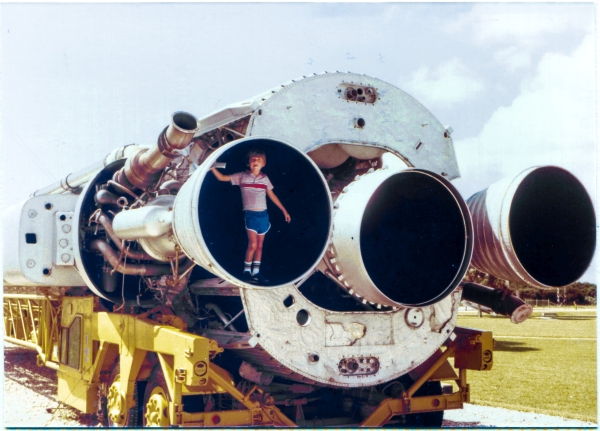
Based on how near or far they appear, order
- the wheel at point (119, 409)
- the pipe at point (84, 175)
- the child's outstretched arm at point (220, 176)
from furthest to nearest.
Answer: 1. the pipe at point (84, 175)
2. the wheel at point (119, 409)
3. the child's outstretched arm at point (220, 176)

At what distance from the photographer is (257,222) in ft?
16.8

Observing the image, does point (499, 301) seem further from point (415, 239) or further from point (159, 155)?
point (159, 155)

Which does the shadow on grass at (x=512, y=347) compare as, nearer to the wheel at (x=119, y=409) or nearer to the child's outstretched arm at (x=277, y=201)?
the wheel at (x=119, y=409)

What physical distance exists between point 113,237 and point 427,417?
3.53 meters

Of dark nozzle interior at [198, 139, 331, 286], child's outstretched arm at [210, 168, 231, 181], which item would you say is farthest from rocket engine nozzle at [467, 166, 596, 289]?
child's outstretched arm at [210, 168, 231, 181]

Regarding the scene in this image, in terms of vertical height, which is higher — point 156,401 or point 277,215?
point 277,215

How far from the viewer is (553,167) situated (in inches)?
228

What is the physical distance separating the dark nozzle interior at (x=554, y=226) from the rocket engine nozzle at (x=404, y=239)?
1.97 feet

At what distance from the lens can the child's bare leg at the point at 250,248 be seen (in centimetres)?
499

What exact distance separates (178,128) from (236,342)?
178cm

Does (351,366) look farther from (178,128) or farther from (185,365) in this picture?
(178,128)

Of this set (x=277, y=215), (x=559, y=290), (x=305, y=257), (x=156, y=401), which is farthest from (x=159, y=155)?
(x=559, y=290)

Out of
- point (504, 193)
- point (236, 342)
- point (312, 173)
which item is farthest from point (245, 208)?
point (504, 193)

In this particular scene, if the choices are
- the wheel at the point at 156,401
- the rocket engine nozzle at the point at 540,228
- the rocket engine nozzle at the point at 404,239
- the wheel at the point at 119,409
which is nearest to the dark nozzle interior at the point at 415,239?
the rocket engine nozzle at the point at 404,239
